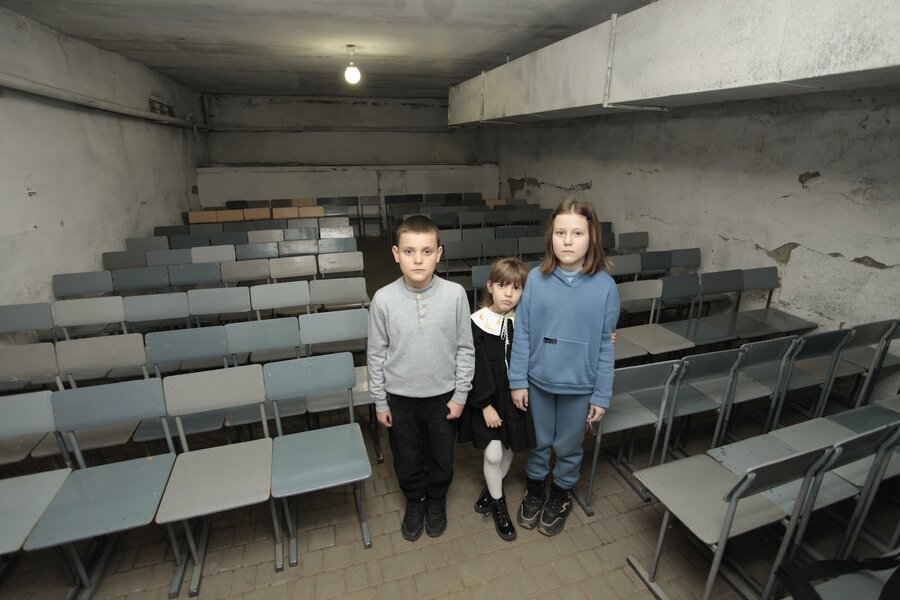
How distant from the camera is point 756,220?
3.94m

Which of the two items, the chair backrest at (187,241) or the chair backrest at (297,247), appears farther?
the chair backrest at (187,241)

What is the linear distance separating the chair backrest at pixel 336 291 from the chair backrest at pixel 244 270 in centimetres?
99

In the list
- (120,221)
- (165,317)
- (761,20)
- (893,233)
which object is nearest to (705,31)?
(761,20)

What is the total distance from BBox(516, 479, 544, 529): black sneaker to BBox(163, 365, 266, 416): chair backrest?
1.51m

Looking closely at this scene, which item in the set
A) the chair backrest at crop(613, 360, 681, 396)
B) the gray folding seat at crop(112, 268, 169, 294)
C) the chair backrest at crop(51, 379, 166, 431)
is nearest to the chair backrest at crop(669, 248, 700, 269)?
the chair backrest at crop(613, 360, 681, 396)

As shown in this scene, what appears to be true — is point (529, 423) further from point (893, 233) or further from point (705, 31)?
point (893, 233)

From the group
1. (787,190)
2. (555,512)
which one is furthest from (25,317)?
(787,190)

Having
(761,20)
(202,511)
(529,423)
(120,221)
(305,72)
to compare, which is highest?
(305,72)

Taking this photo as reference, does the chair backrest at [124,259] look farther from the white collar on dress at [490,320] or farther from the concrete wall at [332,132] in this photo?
the concrete wall at [332,132]

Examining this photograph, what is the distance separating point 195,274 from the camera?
4.22 meters

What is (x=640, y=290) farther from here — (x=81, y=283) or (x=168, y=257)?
(x=81, y=283)

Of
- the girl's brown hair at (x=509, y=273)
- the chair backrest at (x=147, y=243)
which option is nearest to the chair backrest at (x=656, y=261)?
the girl's brown hair at (x=509, y=273)

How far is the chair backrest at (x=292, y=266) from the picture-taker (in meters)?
4.35

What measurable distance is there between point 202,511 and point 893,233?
4.52m
